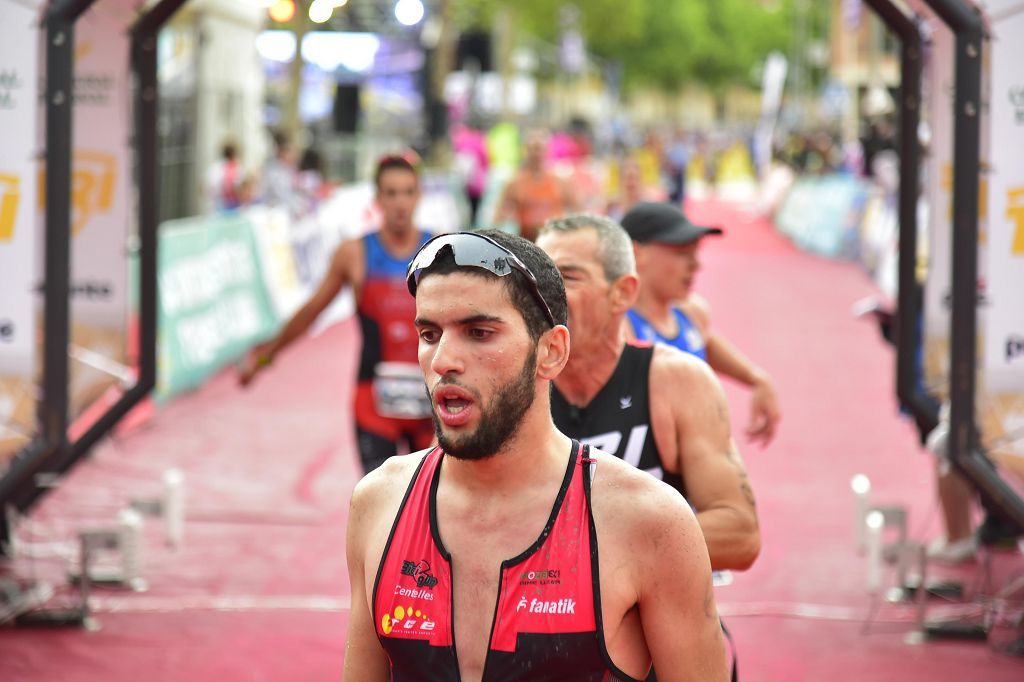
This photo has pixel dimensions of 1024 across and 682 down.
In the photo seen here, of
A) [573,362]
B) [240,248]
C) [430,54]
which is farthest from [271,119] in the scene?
[573,362]

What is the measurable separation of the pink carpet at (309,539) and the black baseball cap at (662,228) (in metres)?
2.02

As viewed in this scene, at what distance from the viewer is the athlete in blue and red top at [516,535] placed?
100 inches

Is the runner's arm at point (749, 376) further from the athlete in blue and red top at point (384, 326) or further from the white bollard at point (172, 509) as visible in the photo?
the white bollard at point (172, 509)

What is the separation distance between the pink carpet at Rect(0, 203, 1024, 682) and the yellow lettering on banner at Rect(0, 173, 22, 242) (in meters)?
1.77

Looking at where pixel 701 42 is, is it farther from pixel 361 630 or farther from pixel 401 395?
pixel 361 630

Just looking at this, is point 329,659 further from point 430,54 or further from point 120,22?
point 430,54

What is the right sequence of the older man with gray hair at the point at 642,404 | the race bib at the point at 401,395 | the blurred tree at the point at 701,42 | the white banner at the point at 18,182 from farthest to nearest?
1. the blurred tree at the point at 701,42
2. the race bib at the point at 401,395
3. the white banner at the point at 18,182
4. the older man with gray hair at the point at 642,404

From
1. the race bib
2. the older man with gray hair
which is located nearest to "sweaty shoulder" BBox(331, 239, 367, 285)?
the race bib

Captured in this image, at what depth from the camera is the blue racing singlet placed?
5117 millimetres

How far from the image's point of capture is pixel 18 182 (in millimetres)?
6125

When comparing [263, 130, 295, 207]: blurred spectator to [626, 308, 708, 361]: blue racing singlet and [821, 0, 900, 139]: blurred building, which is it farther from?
[626, 308, 708, 361]: blue racing singlet

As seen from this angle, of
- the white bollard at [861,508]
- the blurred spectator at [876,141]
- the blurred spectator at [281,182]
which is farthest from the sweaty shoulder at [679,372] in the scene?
the blurred spectator at [876,141]

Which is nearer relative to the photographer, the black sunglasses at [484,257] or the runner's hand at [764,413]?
the black sunglasses at [484,257]

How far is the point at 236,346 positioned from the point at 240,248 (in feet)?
3.02
